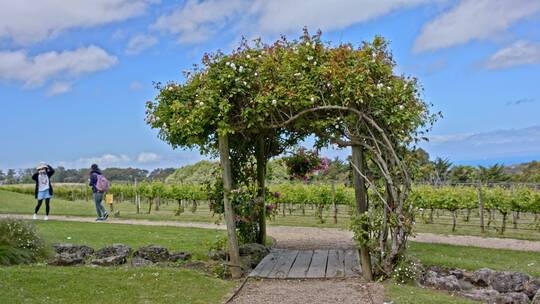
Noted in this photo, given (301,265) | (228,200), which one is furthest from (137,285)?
(301,265)

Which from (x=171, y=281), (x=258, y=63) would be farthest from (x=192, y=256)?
(x=258, y=63)

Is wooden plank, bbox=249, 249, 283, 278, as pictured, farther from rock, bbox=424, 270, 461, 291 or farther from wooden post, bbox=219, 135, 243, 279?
rock, bbox=424, 270, 461, 291

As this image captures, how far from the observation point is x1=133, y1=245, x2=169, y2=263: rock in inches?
354

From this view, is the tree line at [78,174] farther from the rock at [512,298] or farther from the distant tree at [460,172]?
the rock at [512,298]

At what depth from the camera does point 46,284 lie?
6695 mm

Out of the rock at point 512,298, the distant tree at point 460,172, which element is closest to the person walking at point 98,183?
the rock at point 512,298

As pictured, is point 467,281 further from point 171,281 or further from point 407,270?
point 171,281

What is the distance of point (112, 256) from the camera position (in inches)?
344

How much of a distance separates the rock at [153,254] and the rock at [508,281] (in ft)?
16.7

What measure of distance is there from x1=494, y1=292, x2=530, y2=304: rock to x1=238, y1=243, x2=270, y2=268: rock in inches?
153

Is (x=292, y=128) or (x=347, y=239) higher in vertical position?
(x=292, y=128)

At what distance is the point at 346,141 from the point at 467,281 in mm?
2622

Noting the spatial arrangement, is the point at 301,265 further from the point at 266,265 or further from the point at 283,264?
the point at 266,265

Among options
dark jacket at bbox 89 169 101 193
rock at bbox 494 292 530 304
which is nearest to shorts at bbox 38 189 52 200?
dark jacket at bbox 89 169 101 193
